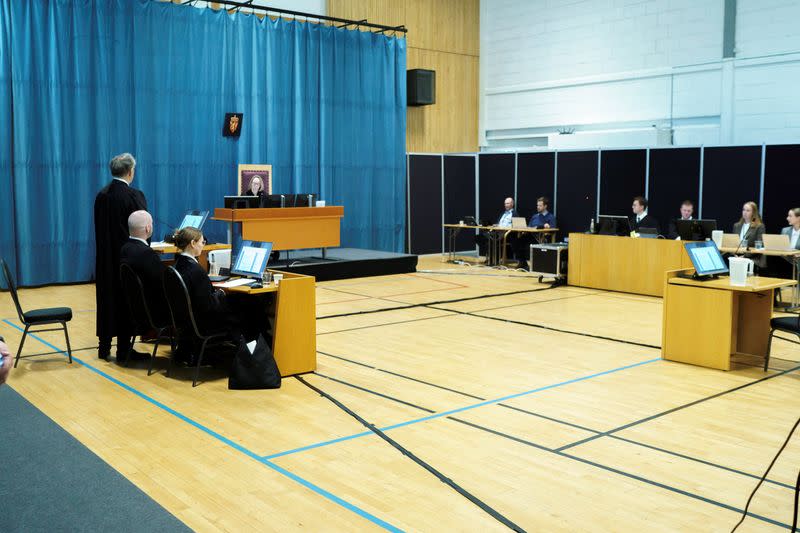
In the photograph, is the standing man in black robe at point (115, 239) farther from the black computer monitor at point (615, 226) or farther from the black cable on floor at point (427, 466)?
the black computer monitor at point (615, 226)

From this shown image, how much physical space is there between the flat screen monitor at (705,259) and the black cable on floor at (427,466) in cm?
315

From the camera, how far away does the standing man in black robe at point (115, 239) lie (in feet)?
20.5

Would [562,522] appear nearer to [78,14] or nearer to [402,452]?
[402,452]

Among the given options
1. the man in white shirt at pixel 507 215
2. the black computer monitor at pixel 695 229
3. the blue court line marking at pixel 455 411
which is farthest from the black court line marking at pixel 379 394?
the man in white shirt at pixel 507 215

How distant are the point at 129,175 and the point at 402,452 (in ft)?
11.4

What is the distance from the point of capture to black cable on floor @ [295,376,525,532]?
351 centimetres

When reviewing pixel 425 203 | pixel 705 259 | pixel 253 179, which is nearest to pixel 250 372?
pixel 705 259

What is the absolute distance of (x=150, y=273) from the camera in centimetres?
584

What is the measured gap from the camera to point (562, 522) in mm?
3461

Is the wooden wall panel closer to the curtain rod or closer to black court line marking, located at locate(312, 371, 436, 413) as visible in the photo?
the curtain rod

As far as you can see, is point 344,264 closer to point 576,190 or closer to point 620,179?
point 576,190

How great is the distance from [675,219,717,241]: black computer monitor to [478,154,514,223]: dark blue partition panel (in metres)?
5.50

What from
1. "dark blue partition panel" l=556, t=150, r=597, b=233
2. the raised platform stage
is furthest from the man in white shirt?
the raised platform stage

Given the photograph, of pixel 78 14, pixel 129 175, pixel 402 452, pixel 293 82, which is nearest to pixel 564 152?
pixel 293 82
